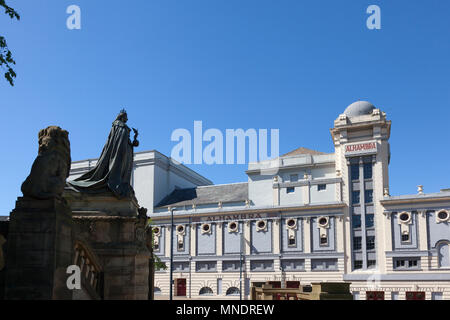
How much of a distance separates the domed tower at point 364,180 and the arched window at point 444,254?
5.30 metres

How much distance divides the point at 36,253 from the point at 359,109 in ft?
168

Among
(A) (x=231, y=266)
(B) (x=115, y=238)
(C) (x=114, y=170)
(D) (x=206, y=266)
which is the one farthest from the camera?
(D) (x=206, y=266)

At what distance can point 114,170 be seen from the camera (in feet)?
44.2

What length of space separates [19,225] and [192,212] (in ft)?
166

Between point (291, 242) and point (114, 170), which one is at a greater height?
point (114, 170)

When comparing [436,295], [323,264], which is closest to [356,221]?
[323,264]

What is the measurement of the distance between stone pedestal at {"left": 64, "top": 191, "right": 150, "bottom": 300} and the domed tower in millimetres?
41294

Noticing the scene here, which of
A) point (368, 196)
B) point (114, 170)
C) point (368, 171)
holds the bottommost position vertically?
Result: point (114, 170)

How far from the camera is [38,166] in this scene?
8.47m

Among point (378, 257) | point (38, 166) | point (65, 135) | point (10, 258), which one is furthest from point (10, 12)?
point (378, 257)

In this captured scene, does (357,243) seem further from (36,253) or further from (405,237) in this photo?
(36,253)

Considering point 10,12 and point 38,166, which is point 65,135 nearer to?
point 38,166

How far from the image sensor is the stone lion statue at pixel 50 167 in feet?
27.2

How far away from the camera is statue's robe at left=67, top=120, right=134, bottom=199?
13.2 meters
